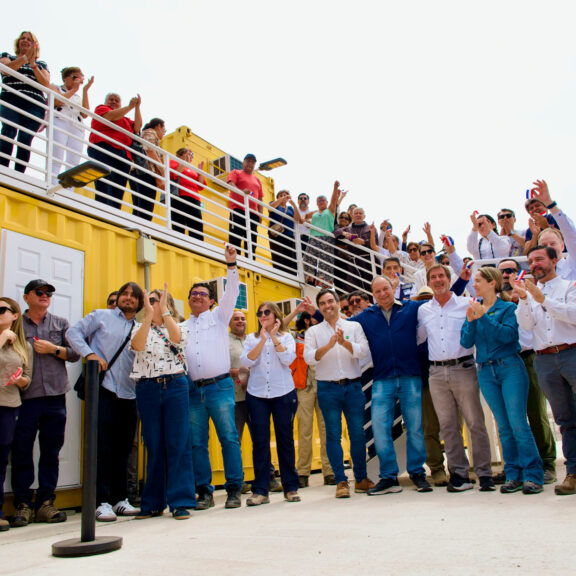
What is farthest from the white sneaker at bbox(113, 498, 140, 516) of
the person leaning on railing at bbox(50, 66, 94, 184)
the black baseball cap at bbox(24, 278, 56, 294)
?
the person leaning on railing at bbox(50, 66, 94, 184)

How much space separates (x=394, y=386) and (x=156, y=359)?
2103 mm

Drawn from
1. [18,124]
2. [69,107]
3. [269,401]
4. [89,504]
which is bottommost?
[89,504]

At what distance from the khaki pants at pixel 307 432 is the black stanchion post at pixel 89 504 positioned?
132 inches

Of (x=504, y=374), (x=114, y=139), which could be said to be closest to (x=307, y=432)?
(x=504, y=374)

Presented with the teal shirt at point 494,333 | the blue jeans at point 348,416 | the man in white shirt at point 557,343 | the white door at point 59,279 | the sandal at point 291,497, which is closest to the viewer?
the man in white shirt at point 557,343

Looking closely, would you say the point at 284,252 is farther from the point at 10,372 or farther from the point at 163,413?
the point at 10,372

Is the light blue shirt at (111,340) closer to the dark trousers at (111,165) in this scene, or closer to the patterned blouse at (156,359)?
the patterned blouse at (156,359)

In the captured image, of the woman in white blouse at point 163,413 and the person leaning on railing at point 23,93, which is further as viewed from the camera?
the person leaning on railing at point 23,93

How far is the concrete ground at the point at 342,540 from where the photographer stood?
2.35m

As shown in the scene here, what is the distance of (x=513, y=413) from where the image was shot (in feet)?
14.4

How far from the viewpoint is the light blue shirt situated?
486 centimetres

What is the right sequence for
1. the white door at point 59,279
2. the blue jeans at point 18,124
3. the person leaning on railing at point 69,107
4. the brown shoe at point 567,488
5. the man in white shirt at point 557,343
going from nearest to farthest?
the brown shoe at point 567,488 < the man in white shirt at point 557,343 < the white door at point 59,279 < the blue jeans at point 18,124 < the person leaning on railing at point 69,107

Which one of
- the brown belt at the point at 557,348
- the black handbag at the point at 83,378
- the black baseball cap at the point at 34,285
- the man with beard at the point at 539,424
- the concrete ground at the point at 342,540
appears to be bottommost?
the concrete ground at the point at 342,540

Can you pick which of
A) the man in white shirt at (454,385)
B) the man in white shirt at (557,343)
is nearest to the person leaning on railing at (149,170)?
the man in white shirt at (454,385)
